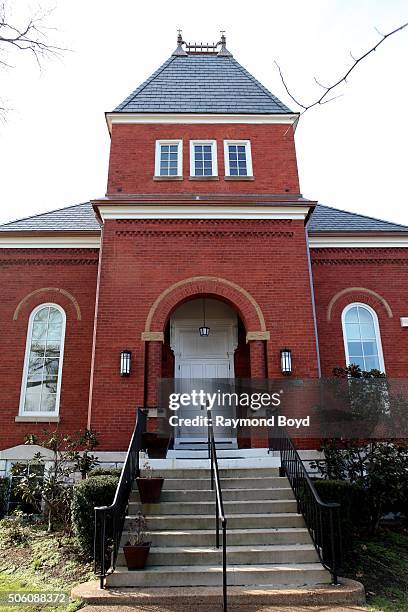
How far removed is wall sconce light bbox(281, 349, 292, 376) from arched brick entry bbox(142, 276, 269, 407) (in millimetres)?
425

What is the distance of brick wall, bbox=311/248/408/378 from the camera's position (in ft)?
44.3

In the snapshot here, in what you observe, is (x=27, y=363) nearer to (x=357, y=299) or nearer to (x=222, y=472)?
(x=222, y=472)

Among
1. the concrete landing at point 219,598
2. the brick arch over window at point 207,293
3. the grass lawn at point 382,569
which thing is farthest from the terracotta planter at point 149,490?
the brick arch over window at point 207,293

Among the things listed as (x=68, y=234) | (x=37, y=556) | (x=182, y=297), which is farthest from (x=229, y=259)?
(x=37, y=556)

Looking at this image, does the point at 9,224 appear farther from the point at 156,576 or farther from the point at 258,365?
the point at 156,576

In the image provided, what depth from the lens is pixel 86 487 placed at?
315 inches

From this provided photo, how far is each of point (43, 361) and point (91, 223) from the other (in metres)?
4.28

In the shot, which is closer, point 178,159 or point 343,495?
point 343,495

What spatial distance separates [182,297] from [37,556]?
20.1 feet

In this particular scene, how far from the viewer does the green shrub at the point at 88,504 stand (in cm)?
770

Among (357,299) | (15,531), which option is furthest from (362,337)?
(15,531)

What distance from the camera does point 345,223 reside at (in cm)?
1533

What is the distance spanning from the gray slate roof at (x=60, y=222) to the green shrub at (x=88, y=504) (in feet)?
26.1

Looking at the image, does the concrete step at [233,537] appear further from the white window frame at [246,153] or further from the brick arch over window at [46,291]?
the white window frame at [246,153]
